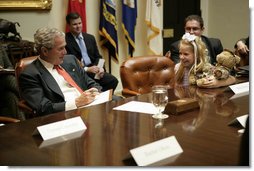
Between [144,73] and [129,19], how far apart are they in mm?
2477

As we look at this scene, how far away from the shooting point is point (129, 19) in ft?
17.8

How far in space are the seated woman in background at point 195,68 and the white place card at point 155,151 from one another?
3.87 feet

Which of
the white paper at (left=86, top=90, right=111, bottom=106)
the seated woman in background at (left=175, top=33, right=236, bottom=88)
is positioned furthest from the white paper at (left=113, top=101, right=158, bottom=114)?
the seated woman in background at (left=175, top=33, right=236, bottom=88)

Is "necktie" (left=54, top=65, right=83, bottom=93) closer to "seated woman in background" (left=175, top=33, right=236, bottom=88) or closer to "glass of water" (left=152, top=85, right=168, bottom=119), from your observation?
"seated woman in background" (left=175, top=33, right=236, bottom=88)

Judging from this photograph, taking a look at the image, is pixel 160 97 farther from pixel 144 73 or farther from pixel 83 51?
pixel 83 51

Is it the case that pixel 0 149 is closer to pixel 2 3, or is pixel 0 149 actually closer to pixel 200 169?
pixel 200 169

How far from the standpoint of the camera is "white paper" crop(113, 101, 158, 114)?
75.0 inches

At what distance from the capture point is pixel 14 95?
3.54 m

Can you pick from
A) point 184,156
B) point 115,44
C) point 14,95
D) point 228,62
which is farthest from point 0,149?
point 115,44

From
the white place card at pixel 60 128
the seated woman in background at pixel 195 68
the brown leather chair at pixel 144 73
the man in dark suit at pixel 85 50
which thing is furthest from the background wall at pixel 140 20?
the white place card at pixel 60 128

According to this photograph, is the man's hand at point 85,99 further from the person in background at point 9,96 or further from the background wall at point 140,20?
the background wall at point 140,20

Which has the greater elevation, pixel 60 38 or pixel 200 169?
pixel 60 38

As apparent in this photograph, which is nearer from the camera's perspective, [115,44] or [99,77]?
[99,77]

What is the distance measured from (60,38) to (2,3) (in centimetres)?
196
